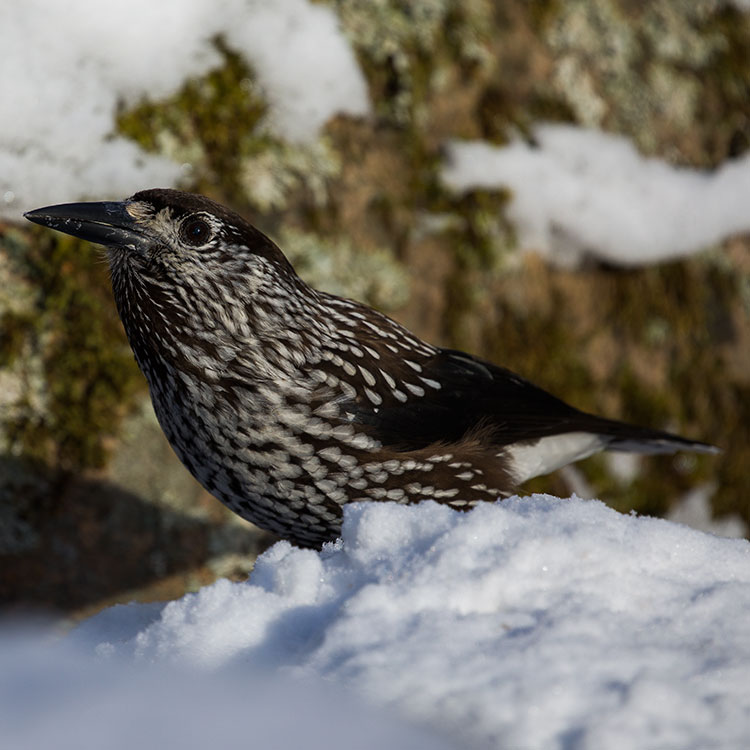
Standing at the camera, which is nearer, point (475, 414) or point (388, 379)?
point (388, 379)

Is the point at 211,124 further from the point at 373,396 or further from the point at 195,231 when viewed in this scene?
the point at 373,396

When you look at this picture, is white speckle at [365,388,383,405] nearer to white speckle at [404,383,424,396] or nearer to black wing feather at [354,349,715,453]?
black wing feather at [354,349,715,453]

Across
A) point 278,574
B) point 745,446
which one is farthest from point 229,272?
point 745,446

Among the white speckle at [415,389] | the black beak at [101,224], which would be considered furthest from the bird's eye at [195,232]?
the white speckle at [415,389]

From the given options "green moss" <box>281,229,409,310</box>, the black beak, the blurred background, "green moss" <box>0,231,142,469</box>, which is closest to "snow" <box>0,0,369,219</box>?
the blurred background

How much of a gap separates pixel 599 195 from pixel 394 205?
152cm

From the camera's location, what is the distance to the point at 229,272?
3.59m

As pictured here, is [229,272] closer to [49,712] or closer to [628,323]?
[49,712]

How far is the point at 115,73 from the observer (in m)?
4.51

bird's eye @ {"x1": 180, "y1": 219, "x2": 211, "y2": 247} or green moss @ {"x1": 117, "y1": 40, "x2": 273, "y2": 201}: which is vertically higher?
green moss @ {"x1": 117, "y1": 40, "x2": 273, "y2": 201}

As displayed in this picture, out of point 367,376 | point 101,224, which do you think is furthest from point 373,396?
point 101,224

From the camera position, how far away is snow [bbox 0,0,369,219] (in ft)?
14.1

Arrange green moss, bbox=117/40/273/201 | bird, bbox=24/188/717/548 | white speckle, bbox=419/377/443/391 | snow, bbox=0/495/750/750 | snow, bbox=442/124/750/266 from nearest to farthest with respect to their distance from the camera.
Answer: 1. snow, bbox=0/495/750/750
2. bird, bbox=24/188/717/548
3. white speckle, bbox=419/377/443/391
4. green moss, bbox=117/40/273/201
5. snow, bbox=442/124/750/266

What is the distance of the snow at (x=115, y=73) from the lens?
429 cm
